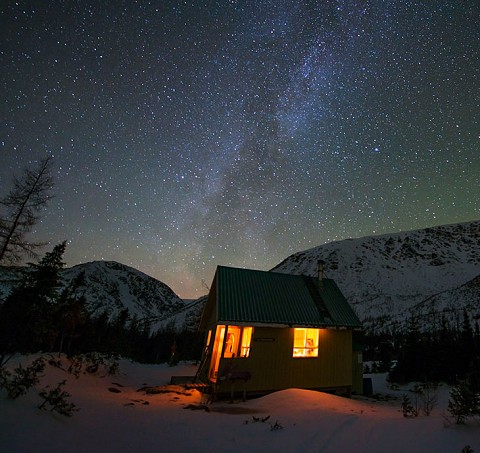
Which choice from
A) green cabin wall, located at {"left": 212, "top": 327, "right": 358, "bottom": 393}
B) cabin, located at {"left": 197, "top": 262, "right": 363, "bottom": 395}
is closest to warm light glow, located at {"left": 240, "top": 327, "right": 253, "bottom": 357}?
cabin, located at {"left": 197, "top": 262, "right": 363, "bottom": 395}

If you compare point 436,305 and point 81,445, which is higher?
point 436,305

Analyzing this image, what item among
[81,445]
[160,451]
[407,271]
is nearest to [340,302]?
[160,451]

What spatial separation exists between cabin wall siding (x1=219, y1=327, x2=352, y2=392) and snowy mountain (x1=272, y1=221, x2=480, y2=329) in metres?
65.3

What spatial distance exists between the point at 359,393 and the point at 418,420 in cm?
1243

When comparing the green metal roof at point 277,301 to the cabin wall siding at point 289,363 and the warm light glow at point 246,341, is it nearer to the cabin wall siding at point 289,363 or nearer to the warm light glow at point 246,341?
the cabin wall siding at point 289,363

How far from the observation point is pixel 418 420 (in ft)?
24.1

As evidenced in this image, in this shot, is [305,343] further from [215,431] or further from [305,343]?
[215,431]

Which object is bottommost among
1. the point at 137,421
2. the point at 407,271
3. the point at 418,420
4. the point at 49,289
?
the point at 137,421

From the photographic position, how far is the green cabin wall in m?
14.1

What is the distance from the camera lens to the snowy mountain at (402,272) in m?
87.3

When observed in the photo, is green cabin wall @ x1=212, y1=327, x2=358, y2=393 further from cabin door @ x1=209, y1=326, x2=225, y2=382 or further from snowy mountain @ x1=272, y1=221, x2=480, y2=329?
snowy mountain @ x1=272, y1=221, x2=480, y2=329

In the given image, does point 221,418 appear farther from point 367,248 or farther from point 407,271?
point 367,248

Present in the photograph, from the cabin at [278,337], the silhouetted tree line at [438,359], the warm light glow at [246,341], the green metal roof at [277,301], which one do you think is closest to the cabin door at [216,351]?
the cabin at [278,337]

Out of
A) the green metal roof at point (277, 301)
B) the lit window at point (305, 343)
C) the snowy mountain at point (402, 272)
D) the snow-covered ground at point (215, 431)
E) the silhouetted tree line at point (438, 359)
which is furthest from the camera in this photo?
the snowy mountain at point (402, 272)
